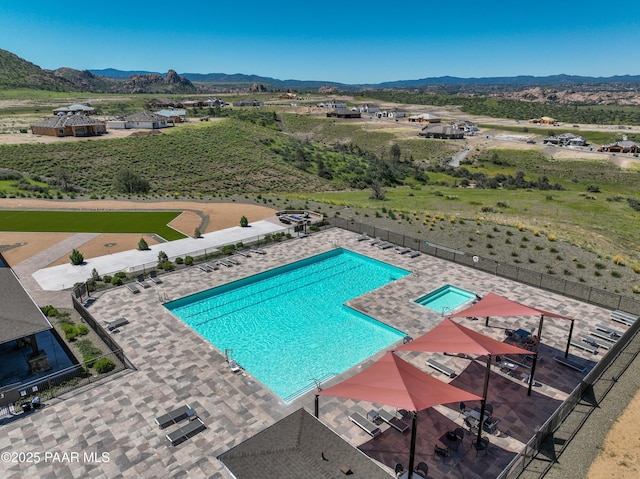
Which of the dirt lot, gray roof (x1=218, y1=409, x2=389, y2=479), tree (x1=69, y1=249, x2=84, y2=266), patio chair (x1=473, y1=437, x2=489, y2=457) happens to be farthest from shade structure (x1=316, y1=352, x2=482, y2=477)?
the dirt lot

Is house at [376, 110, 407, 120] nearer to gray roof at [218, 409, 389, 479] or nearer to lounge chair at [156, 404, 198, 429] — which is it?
lounge chair at [156, 404, 198, 429]

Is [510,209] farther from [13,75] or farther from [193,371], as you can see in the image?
[13,75]

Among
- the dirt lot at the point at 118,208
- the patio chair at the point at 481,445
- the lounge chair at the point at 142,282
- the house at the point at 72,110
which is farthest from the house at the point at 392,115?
the patio chair at the point at 481,445

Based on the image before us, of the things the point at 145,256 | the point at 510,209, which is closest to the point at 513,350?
the point at 145,256

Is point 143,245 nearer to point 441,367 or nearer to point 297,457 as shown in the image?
point 441,367

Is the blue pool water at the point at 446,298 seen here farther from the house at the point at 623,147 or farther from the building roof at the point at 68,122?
the house at the point at 623,147

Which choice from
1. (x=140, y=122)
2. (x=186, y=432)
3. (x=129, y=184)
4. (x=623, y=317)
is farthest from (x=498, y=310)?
(x=140, y=122)
